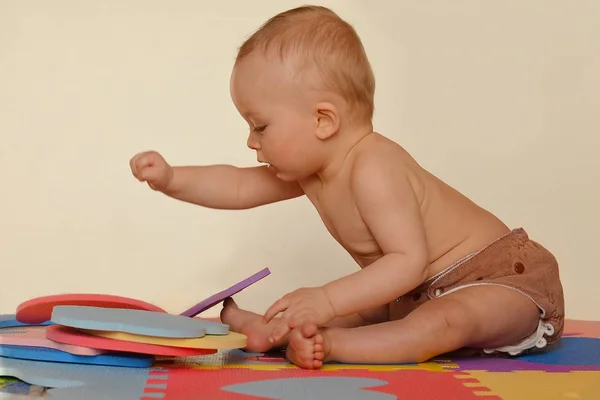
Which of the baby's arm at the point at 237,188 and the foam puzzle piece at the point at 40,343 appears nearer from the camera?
the foam puzzle piece at the point at 40,343

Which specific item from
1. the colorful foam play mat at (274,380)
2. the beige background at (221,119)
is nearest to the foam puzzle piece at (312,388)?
the colorful foam play mat at (274,380)

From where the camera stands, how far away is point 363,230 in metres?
1.48

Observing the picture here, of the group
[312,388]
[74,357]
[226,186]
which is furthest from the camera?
[226,186]

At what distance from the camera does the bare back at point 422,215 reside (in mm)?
1466

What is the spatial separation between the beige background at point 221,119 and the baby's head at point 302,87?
117 cm

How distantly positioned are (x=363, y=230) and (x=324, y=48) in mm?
289

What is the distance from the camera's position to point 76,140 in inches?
116

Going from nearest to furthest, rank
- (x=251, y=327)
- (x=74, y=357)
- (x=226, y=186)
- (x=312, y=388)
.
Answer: (x=312, y=388) → (x=74, y=357) → (x=251, y=327) → (x=226, y=186)

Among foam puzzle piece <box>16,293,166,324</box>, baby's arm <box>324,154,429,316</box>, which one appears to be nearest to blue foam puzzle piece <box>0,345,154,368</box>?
foam puzzle piece <box>16,293,166,324</box>

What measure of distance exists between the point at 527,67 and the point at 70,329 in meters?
2.05

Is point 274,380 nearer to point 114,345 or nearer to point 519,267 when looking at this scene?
point 114,345

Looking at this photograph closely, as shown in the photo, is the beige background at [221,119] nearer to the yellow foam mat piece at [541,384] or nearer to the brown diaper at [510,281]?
the brown diaper at [510,281]

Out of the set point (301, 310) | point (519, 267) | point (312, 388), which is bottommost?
point (312, 388)

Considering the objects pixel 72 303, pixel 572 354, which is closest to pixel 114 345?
pixel 72 303
